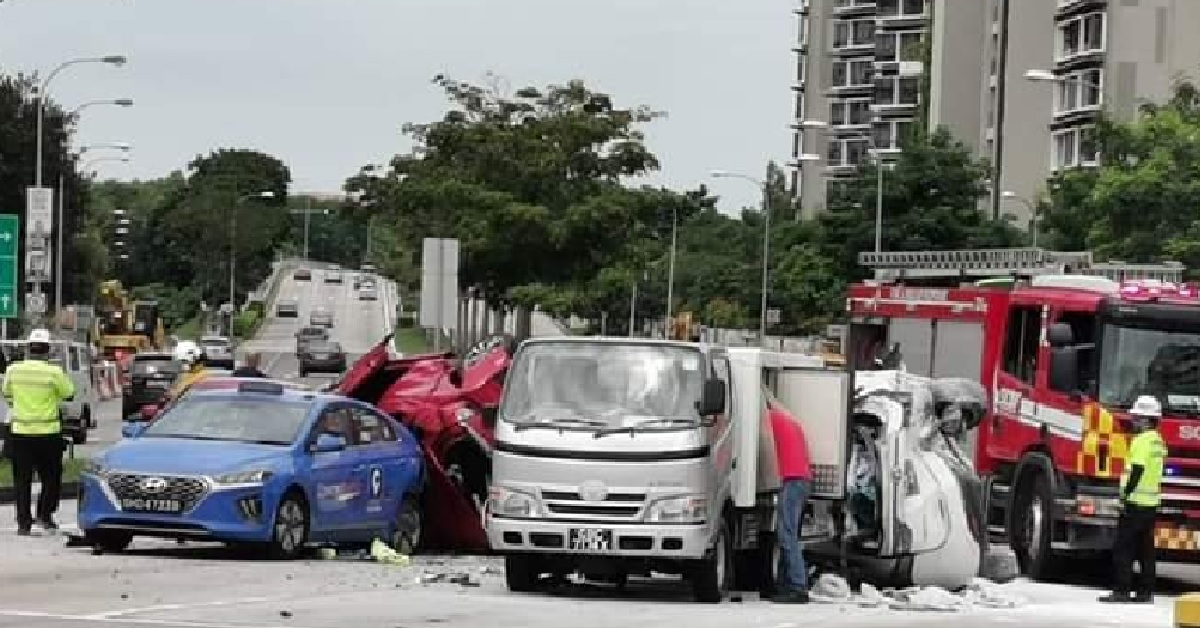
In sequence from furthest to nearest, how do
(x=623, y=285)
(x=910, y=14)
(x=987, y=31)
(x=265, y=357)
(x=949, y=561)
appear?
(x=910, y=14), (x=987, y=31), (x=265, y=357), (x=623, y=285), (x=949, y=561)

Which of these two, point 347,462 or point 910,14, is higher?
point 910,14

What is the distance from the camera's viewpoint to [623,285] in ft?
182

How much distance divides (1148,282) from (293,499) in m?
9.13

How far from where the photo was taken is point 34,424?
22891 mm

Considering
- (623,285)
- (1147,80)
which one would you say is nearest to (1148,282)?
(623,285)

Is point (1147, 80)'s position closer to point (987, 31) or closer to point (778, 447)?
point (987, 31)

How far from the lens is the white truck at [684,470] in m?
18.1

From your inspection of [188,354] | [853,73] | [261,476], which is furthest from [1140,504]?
→ [853,73]

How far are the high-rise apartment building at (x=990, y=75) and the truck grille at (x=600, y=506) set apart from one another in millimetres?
43923

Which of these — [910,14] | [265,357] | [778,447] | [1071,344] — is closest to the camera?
[778,447]

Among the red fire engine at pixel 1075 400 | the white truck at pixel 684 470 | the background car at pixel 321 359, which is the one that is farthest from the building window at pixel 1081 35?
the white truck at pixel 684 470

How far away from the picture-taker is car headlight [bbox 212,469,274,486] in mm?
20031

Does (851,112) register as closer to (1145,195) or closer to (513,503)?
(1145,195)

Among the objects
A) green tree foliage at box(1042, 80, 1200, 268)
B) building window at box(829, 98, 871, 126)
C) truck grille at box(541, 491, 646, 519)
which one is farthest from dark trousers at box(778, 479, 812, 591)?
building window at box(829, 98, 871, 126)
